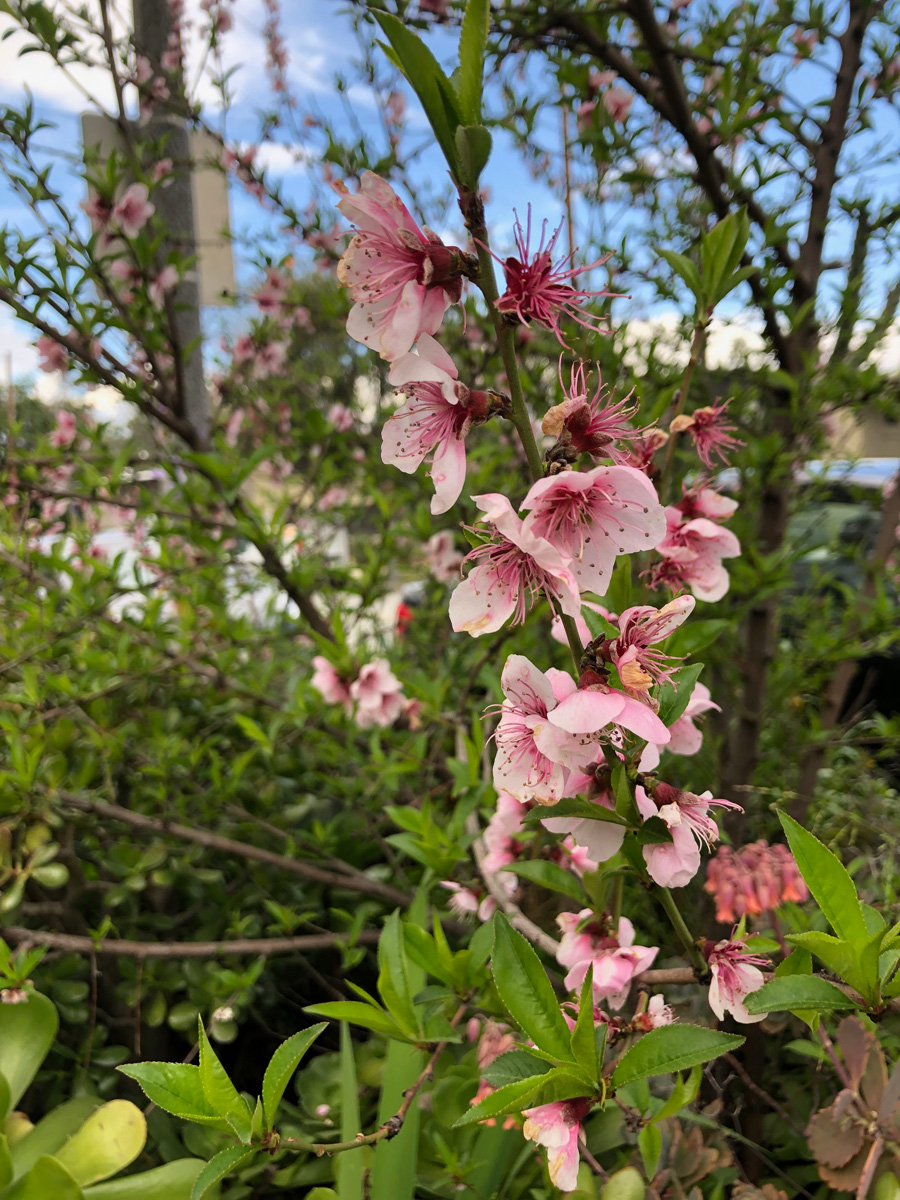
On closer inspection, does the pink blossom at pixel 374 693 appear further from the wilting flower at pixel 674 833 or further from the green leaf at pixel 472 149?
the green leaf at pixel 472 149

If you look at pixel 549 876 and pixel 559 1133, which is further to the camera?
pixel 549 876

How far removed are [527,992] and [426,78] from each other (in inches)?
25.2

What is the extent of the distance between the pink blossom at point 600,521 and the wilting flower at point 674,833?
0.54 feet

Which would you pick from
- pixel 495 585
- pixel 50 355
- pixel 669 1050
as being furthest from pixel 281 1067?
pixel 50 355

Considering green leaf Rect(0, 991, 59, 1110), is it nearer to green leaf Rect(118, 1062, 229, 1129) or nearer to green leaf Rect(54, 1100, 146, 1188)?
green leaf Rect(54, 1100, 146, 1188)

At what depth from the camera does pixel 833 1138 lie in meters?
0.78

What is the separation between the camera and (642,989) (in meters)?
0.69

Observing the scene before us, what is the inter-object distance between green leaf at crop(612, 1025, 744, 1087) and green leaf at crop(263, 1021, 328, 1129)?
0.72ft

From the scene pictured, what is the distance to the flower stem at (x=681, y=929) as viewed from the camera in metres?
0.56

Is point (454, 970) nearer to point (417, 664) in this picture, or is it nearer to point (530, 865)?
point (530, 865)

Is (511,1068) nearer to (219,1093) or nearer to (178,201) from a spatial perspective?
(219,1093)

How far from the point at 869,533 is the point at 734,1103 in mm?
2997

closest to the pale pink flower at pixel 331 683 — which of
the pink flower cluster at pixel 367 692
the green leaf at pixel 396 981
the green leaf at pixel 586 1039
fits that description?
the pink flower cluster at pixel 367 692

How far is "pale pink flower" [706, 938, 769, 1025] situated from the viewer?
546mm
